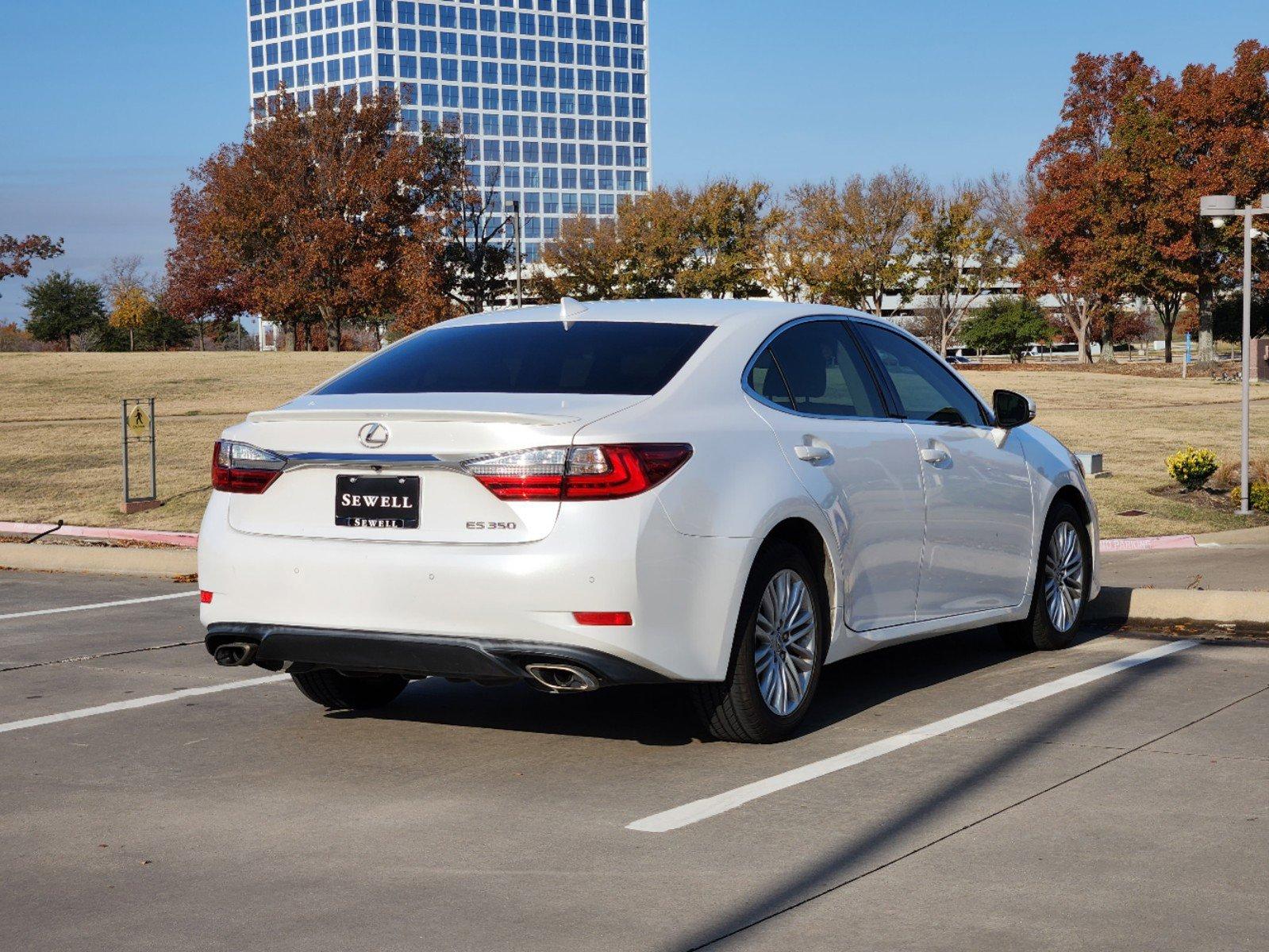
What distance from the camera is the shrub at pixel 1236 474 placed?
15117 millimetres

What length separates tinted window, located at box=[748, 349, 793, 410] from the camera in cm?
631

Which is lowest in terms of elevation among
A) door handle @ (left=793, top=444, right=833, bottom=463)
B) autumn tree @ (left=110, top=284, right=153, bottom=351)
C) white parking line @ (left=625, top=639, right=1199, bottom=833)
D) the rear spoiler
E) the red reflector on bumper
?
white parking line @ (left=625, top=639, right=1199, bottom=833)

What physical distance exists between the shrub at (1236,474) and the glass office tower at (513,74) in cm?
14238

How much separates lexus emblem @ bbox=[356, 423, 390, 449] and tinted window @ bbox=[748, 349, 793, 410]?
4.92 ft

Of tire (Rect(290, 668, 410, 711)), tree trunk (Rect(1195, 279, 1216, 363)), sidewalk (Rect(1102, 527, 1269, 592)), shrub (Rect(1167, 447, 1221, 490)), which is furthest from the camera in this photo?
tree trunk (Rect(1195, 279, 1216, 363))

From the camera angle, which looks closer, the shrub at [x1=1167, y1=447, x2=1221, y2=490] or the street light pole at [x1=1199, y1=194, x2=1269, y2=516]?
the street light pole at [x1=1199, y1=194, x2=1269, y2=516]

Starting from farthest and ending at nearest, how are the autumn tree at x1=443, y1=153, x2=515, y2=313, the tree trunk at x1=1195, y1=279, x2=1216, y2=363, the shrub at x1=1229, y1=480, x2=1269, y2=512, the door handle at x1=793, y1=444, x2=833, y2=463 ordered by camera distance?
the autumn tree at x1=443, y1=153, x2=515, y2=313 < the tree trunk at x1=1195, y1=279, x2=1216, y2=363 < the shrub at x1=1229, y1=480, x2=1269, y2=512 < the door handle at x1=793, y1=444, x2=833, y2=463

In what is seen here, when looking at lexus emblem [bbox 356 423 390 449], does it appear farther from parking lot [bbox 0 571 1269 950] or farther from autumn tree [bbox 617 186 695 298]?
autumn tree [bbox 617 186 695 298]

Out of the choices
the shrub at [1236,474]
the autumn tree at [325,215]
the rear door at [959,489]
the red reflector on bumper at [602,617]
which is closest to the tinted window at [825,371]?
the rear door at [959,489]

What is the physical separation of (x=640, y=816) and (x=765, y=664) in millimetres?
1110

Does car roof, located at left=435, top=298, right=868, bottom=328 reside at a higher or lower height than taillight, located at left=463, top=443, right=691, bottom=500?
higher

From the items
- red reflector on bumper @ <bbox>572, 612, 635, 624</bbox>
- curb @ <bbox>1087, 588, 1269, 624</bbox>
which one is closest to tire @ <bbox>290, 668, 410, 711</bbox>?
red reflector on bumper @ <bbox>572, 612, 635, 624</bbox>

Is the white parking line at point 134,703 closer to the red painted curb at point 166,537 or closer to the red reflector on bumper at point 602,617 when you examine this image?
the red reflector on bumper at point 602,617

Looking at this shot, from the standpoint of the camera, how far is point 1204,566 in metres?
11.1
